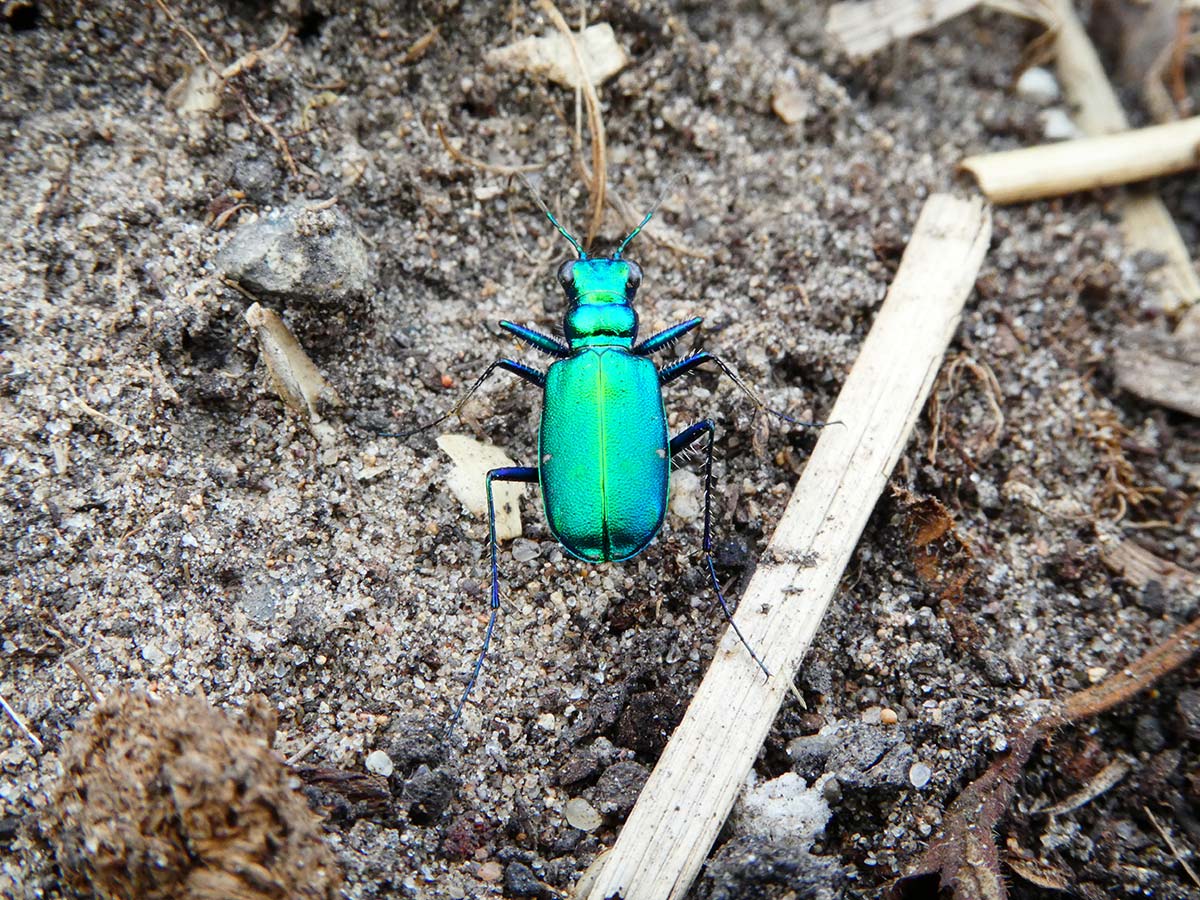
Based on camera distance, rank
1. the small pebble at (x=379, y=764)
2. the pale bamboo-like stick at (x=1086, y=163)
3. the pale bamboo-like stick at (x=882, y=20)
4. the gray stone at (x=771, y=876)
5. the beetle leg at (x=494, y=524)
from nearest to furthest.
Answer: the gray stone at (x=771, y=876), the small pebble at (x=379, y=764), the beetle leg at (x=494, y=524), the pale bamboo-like stick at (x=1086, y=163), the pale bamboo-like stick at (x=882, y=20)

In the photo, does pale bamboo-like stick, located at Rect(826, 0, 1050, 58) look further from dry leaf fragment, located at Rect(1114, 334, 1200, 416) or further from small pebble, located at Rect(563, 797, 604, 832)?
small pebble, located at Rect(563, 797, 604, 832)

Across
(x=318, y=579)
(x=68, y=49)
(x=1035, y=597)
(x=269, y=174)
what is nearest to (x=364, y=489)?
(x=318, y=579)

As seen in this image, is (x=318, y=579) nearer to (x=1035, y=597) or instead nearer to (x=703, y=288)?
(x=703, y=288)

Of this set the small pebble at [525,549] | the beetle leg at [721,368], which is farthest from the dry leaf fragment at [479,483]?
the beetle leg at [721,368]

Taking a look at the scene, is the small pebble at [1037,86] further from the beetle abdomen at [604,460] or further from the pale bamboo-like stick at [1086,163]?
the beetle abdomen at [604,460]

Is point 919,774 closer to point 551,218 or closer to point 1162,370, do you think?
point 1162,370
